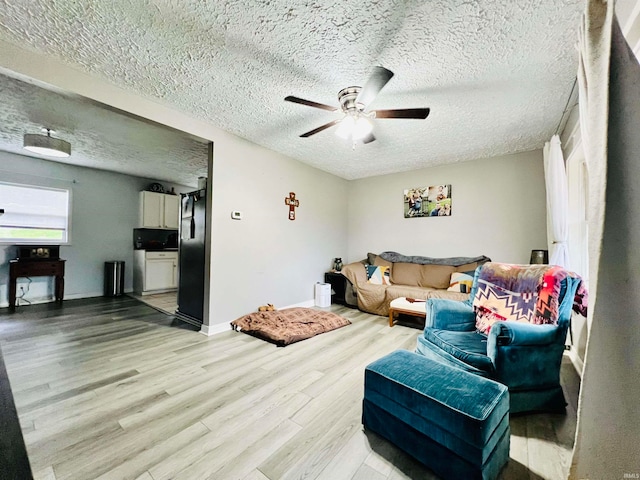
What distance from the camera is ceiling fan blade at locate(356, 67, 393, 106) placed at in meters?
1.63

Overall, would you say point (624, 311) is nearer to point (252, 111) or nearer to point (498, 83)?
point (498, 83)

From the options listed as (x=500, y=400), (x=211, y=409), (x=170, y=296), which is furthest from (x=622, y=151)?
(x=170, y=296)

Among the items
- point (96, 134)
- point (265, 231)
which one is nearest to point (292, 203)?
point (265, 231)

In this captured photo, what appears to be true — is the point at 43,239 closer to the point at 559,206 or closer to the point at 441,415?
the point at 441,415

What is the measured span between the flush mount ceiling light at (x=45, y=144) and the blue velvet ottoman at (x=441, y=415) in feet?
14.7

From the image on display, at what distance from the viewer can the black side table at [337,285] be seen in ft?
15.1

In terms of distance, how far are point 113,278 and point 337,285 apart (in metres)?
4.50

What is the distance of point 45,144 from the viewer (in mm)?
3158

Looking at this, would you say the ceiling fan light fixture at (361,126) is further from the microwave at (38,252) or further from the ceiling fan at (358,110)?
the microwave at (38,252)

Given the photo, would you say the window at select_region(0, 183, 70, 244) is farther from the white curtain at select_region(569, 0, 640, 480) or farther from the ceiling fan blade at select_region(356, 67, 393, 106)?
the white curtain at select_region(569, 0, 640, 480)

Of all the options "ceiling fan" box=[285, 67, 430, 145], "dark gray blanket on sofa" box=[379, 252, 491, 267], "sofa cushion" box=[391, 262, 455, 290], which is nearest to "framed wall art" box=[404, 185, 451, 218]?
"dark gray blanket on sofa" box=[379, 252, 491, 267]

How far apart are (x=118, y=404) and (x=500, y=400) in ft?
7.49

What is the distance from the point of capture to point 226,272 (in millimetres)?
3275

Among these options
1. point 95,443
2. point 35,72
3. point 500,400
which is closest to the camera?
point 500,400
